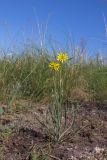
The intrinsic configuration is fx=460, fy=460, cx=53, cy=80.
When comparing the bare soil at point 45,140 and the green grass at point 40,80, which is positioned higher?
the green grass at point 40,80

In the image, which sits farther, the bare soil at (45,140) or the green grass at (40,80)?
the green grass at (40,80)

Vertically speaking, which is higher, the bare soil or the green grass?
the green grass

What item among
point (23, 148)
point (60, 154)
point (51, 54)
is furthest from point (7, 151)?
point (51, 54)

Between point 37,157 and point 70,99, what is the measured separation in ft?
5.91

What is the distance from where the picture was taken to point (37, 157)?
3113mm

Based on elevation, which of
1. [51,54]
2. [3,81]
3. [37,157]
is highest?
[51,54]

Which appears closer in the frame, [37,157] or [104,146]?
[37,157]

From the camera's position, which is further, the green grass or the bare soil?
the green grass

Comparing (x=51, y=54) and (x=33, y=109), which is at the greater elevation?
(x=51, y=54)

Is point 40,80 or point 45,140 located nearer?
point 45,140

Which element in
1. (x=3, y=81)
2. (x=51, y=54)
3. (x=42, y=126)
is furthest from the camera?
(x=51, y=54)

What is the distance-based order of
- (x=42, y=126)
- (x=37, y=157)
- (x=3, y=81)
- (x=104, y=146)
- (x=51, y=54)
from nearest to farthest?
(x=37, y=157) < (x=104, y=146) < (x=42, y=126) < (x=3, y=81) < (x=51, y=54)

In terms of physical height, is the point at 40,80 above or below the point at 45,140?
above

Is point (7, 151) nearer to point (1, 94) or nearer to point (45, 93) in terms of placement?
point (1, 94)
